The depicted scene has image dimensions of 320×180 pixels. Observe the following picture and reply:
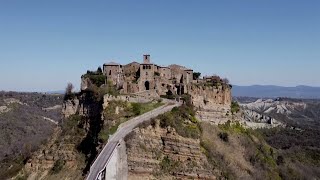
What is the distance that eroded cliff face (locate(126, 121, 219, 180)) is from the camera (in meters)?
39.2

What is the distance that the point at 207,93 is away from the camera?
183ft

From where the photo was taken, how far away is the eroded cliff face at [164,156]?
1544 inches

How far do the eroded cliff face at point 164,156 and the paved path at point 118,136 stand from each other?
0.87 m

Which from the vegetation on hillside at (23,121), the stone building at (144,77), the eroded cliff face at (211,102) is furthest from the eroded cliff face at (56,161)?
the vegetation on hillside at (23,121)

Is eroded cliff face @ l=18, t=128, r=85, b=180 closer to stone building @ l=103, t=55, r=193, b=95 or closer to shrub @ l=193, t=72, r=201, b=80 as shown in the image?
stone building @ l=103, t=55, r=193, b=95

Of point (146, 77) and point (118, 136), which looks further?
point (146, 77)

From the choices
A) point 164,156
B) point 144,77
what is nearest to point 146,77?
point 144,77

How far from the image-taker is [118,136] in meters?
39.8

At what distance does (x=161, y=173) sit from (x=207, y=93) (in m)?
18.1

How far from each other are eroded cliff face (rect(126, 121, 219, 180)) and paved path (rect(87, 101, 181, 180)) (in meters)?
0.87

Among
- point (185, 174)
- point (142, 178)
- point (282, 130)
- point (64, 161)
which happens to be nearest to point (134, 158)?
point (142, 178)

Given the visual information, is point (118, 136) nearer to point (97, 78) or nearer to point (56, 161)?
point (56, 161)

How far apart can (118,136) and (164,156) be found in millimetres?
4500

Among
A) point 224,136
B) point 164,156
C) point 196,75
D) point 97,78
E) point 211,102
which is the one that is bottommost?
point 164,156
